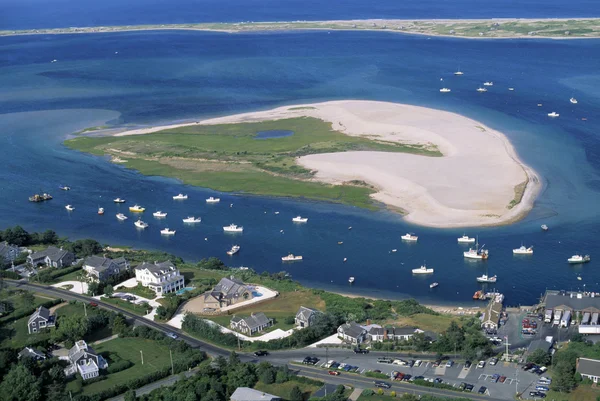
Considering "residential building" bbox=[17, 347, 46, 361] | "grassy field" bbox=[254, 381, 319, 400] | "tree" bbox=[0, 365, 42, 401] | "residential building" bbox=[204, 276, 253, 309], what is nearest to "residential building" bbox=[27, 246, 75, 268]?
"residential building" bbox=[204, 276, 253, 309]

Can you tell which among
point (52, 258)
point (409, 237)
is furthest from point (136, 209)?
point (409, 237)

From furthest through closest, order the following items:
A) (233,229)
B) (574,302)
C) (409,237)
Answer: (233,229) < (409,237) < (574,302)

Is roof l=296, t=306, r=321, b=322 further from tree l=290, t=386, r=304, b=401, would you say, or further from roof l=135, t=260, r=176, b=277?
roof l=135, t=260, r=176, b=277

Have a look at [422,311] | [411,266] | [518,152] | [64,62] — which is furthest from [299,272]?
[64,62]

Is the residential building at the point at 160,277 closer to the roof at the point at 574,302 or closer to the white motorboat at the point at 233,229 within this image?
the white motorboat at the point at 233,229

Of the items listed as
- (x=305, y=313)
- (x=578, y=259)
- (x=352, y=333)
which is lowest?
(x=352, y=333)

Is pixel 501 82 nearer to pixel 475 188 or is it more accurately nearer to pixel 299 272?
pixel 475 188

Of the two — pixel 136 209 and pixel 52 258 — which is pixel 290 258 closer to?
pixel 52 258
